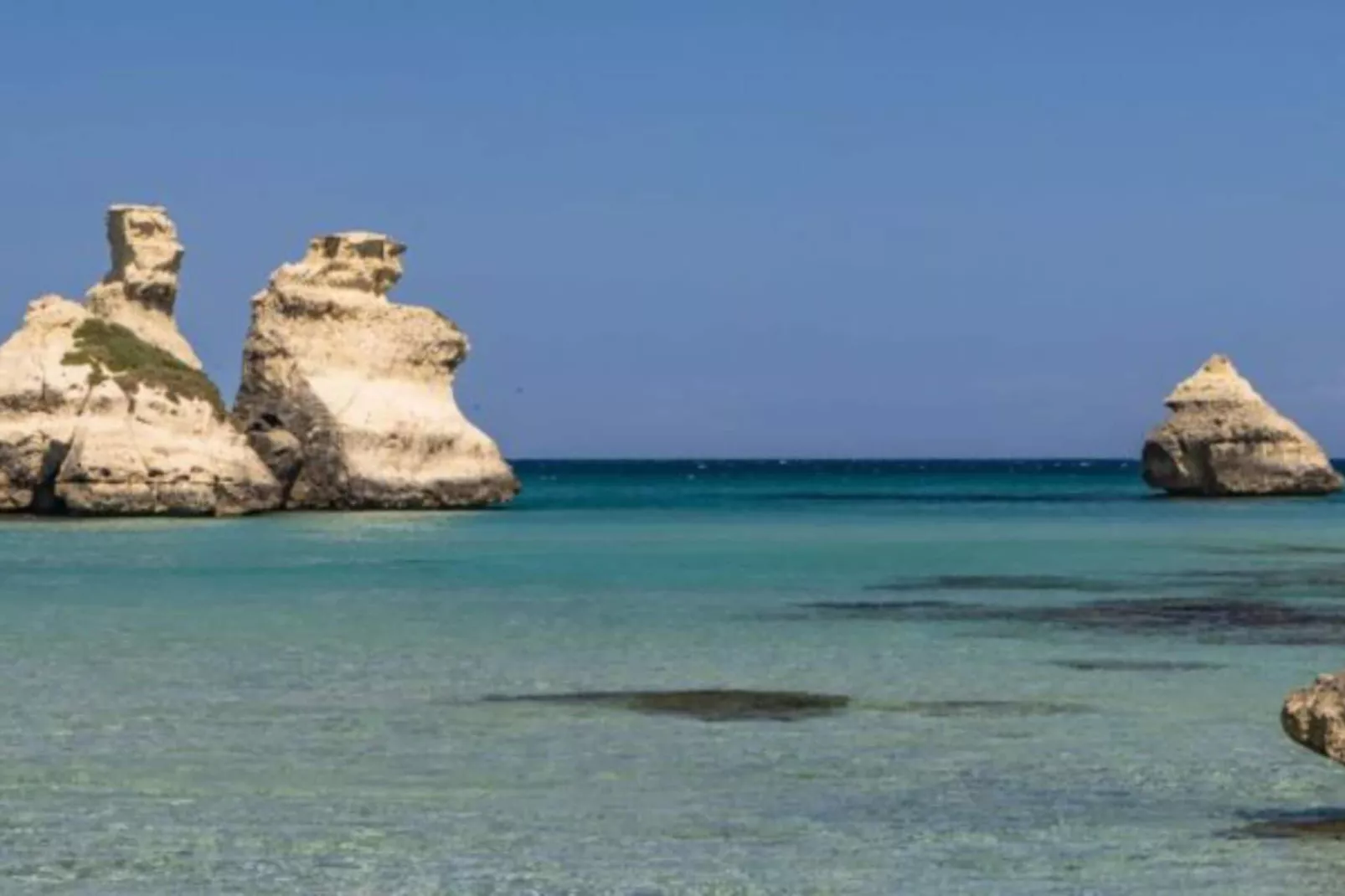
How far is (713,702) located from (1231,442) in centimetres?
9692

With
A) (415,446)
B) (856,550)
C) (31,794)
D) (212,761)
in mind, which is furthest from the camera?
(415,446)

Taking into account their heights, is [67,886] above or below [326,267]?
below

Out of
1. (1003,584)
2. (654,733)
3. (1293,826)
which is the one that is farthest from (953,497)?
(1293,826)

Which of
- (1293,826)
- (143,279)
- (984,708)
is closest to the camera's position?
(1293,826)

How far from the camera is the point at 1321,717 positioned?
17359mm

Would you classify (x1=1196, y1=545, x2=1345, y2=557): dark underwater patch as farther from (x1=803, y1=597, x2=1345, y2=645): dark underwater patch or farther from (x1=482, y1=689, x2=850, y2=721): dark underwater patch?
(x1=482, y1=689, x2=850, y2=721): dark underwater patch

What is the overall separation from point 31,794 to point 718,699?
9366mm

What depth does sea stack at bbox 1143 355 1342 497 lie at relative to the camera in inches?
4756

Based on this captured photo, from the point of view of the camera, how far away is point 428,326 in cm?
9769

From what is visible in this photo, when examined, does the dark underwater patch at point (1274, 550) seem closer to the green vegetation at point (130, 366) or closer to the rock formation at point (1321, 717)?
the green vegetation at point (130, 366)

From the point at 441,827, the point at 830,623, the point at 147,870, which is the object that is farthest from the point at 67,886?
the point at 830,623

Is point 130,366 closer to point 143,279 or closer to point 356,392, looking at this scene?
point 356,392

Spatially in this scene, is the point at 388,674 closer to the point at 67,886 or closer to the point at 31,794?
the point at 31,794

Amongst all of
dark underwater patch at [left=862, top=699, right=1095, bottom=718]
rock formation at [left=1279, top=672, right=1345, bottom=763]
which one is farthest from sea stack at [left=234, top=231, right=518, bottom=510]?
rock formation at [left=1279, top=672, right=1345, bottom=763]
